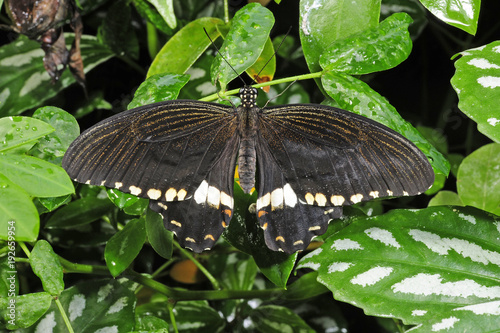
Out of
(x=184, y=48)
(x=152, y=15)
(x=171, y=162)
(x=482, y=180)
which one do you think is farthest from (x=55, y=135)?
(x=482, y=180)

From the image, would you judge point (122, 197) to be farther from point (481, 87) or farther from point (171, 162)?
point (481, 87)

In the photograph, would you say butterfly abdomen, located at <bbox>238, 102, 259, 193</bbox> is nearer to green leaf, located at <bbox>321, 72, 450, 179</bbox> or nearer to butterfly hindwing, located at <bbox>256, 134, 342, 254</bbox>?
butterfly hindwing, located at <bbox>256, 134, 342, 254</bbox>

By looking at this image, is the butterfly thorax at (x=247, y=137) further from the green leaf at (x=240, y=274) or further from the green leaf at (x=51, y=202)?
the green leaf at (x=240, y=274)

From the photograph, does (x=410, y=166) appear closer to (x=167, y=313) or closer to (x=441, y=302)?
(x=441, y=302)

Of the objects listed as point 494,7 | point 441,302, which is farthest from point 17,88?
point 494,7

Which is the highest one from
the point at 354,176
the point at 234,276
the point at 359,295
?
the point at 354,176
